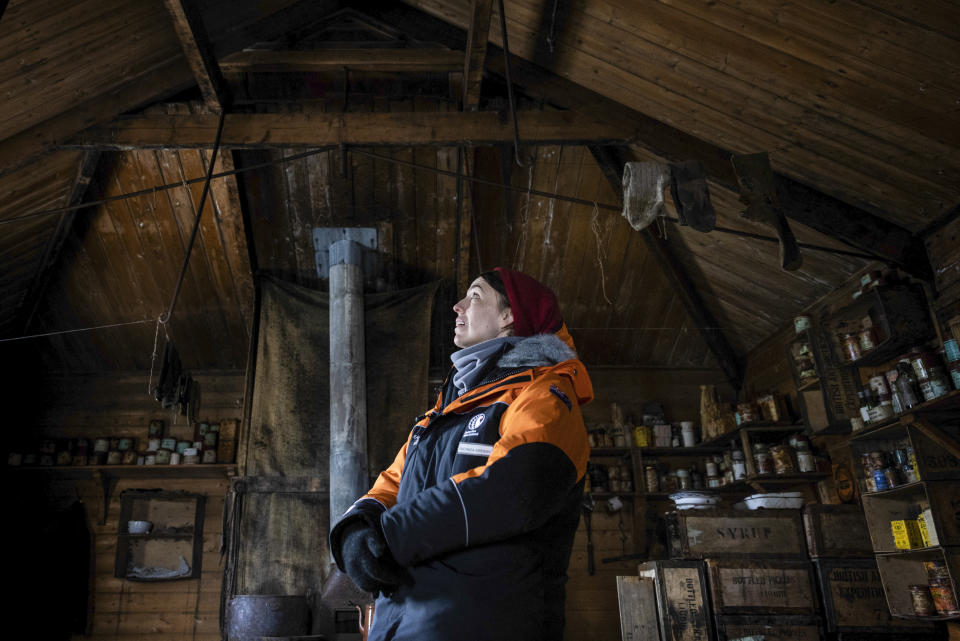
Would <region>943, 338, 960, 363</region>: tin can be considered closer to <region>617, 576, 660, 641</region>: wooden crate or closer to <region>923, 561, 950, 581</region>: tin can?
<region>923, 561, 950, 581</region>: tin can

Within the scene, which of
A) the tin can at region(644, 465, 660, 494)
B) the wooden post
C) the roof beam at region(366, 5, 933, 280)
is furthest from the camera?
the tin can at region(644, 465, 660, 494)

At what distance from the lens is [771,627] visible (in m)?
4.47

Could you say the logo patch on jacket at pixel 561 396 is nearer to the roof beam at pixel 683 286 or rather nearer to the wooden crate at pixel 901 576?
the wooden crate at pixel 901 576

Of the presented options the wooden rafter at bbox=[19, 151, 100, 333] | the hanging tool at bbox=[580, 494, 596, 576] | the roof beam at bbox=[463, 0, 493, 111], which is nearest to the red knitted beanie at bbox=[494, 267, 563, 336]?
the roof beam at bbox=[463, 0, 493, 111]

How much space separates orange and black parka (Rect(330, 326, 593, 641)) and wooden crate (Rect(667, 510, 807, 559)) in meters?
3.68

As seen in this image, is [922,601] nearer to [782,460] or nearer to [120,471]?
[782,460]

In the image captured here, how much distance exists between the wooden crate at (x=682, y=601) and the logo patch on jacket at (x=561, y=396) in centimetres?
370

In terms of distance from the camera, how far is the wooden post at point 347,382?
17.4 feet

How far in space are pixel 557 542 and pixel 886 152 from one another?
346 centimetres

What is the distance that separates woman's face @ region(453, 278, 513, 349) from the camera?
5.67 feet

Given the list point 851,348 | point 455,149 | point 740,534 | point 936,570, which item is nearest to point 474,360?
point 936,570

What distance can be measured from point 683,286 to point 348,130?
324 centimetres

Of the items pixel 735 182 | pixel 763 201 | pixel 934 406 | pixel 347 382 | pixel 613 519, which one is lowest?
pixel 613 519

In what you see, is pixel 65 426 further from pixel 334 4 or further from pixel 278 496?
pixel 334 4
